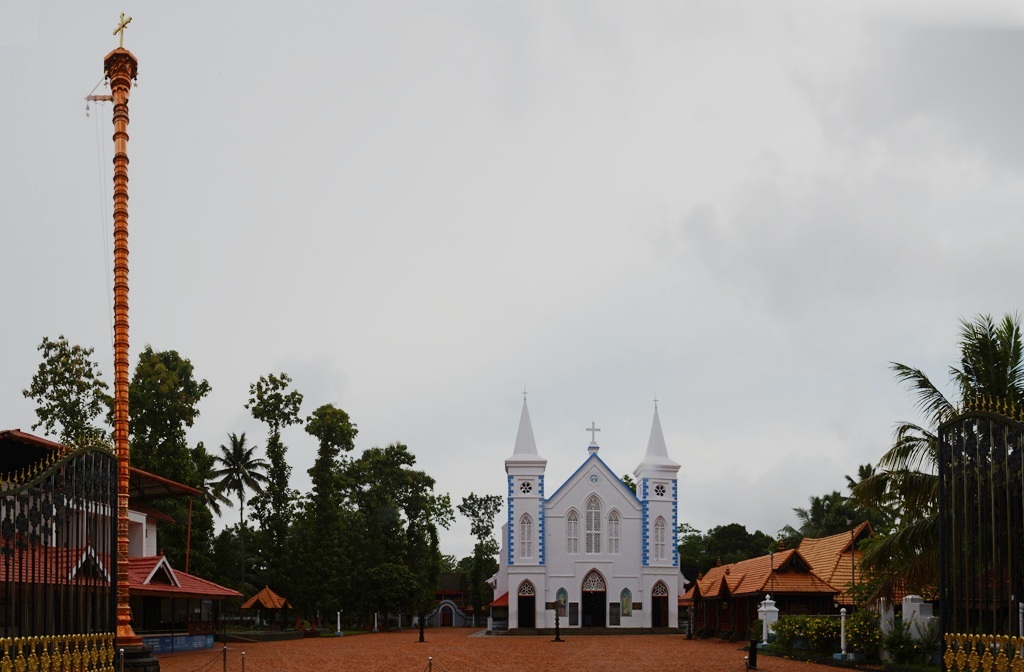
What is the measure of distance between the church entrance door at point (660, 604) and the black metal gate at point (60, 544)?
1575 inches

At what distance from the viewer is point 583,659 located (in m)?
27.5

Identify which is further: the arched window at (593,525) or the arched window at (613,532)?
the arched window at (613,532)

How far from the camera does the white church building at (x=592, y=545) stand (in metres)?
50.8

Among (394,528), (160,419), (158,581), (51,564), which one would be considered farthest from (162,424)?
(51,564)

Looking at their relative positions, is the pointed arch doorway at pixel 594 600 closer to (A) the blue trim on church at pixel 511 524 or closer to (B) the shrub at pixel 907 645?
(A) the blue trim on church at pixel 511 524

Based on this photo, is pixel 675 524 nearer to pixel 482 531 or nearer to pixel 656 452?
pixel 656 452

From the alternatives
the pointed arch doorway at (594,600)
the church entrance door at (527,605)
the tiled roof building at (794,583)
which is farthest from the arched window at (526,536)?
the tiled roof building at (794,583)

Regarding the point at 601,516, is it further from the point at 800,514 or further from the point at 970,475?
the point at 970,475

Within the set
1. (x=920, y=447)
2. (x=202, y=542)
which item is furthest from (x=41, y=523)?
(x=202, y=542)

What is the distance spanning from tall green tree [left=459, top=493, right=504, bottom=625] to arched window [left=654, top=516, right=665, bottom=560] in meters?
22.8

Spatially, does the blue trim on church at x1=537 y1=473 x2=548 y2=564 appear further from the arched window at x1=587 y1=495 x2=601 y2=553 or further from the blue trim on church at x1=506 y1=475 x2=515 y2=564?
the arched window at x1=587 y1=495 x2=601 y2=553

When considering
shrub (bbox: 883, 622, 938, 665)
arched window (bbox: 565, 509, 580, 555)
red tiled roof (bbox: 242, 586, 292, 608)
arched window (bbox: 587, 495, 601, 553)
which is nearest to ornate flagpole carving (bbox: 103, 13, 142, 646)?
shrub (bbox: 883, 622, 938, 665)

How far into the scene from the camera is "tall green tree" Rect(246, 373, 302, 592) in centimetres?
4856

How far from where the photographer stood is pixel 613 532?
5259 cm
